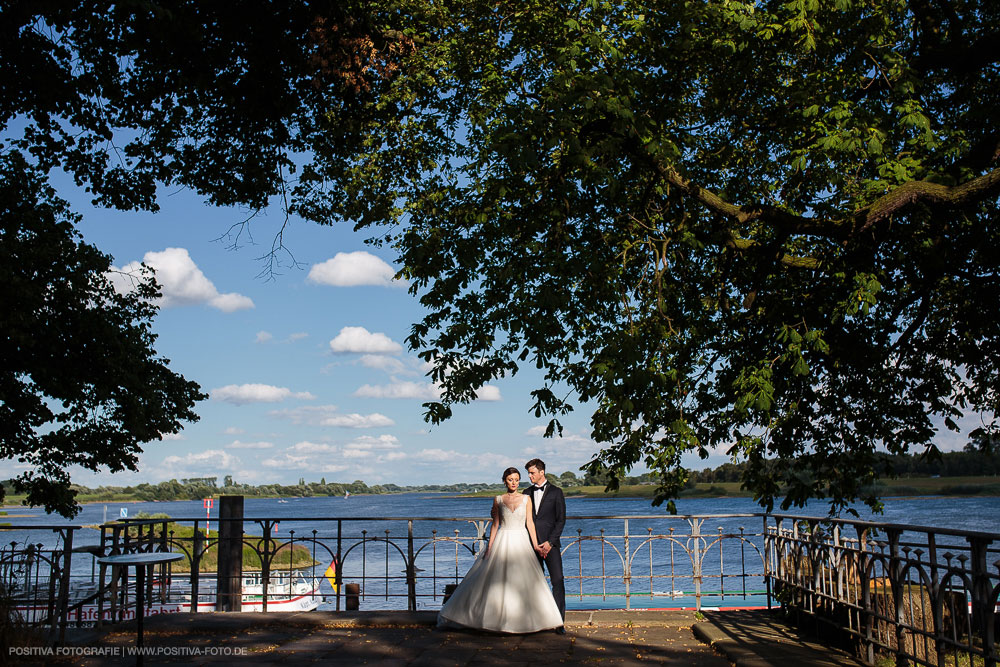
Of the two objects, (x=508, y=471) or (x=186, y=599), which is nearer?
(x=508, y=471)

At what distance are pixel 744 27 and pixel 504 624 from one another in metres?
6.82

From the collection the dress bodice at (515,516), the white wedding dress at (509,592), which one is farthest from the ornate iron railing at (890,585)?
the dress bodice at (515,516)

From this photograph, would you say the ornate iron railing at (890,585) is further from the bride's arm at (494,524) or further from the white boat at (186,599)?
the white boat at (186,599)

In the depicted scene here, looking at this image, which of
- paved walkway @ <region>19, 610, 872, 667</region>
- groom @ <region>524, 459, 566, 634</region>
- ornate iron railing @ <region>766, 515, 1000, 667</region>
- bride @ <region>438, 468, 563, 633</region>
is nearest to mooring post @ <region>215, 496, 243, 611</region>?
paved walkway @ <region>19, 610, 872, 667</region>

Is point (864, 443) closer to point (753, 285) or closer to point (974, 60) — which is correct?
point (753, 285)

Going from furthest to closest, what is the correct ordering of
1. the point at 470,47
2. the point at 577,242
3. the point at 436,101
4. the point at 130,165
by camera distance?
the point at 130,165, the point at 436,101, the point at 470,47, the point at 577,242

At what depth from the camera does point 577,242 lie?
961 cm

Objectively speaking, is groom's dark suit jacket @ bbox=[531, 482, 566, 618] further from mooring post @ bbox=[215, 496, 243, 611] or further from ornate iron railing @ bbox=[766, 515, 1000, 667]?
mooring post @ bbox=[215, 496, 243, 611]

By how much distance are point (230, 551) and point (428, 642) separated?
555cm

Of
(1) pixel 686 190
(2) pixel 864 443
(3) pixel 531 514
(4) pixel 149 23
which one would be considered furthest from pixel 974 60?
(4) pixel 149 23

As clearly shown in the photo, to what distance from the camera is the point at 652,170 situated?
9.41 m

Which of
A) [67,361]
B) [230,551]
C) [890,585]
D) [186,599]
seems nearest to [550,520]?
[890,585]

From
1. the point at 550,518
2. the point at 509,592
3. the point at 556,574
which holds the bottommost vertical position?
the point at 509,592

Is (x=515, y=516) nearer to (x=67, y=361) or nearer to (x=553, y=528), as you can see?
(x=553, y=528)
